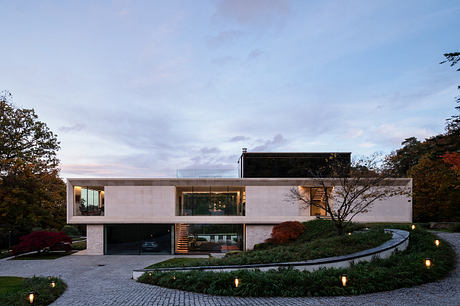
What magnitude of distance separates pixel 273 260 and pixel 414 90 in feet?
48.3

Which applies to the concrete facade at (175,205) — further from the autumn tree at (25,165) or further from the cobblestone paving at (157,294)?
the cobblestone paving at (157,294)

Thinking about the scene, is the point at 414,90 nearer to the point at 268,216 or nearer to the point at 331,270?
the point at 268,216

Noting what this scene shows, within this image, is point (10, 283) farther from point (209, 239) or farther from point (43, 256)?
point (209, 239)

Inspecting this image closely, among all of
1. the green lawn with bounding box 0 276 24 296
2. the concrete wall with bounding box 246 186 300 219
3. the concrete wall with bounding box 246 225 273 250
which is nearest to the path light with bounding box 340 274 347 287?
the green lawn with bounding box 0 276 24 296

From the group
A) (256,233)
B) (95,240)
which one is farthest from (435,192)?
(95,240)

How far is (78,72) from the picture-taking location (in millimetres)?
17953

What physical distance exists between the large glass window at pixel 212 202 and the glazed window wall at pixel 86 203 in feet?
22.2

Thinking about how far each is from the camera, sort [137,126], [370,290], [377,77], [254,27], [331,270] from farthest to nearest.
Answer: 1. [137,126]
2. [377,77]
3. [254,27]
4. [331,270]
5. [370,290]

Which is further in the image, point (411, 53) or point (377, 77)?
point (377, 77)

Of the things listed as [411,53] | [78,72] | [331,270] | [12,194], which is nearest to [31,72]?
[78,72]

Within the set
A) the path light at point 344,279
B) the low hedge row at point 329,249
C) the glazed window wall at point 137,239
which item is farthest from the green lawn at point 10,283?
the path light at point 344,279

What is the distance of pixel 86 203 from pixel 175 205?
24.4 ft

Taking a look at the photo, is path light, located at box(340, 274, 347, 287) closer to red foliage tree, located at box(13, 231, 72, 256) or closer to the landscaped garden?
the landscaped garden

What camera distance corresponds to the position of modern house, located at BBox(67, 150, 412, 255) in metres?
22.0
